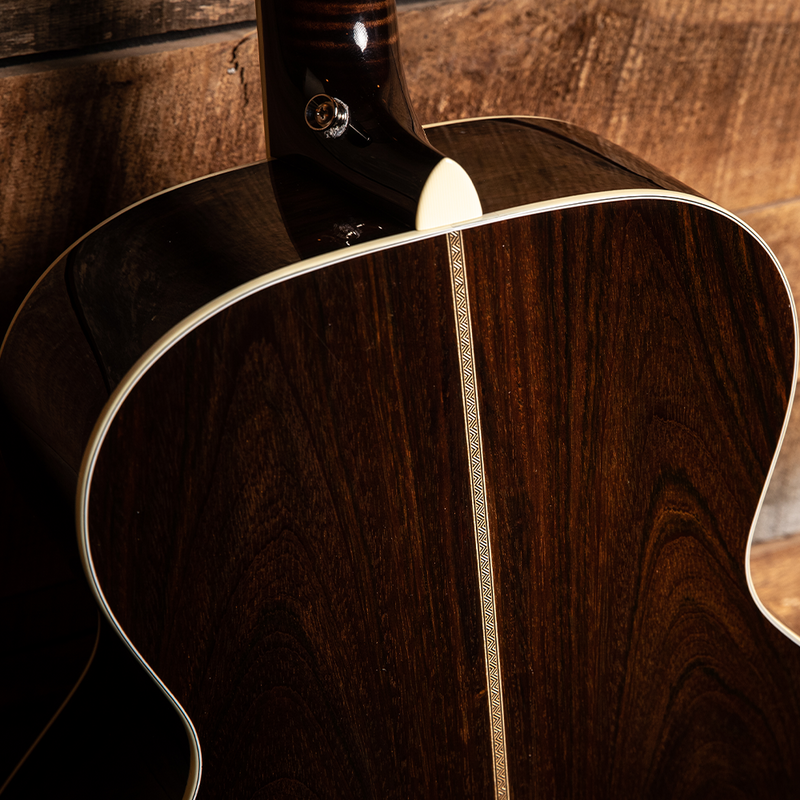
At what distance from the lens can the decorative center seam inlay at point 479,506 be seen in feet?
1.54

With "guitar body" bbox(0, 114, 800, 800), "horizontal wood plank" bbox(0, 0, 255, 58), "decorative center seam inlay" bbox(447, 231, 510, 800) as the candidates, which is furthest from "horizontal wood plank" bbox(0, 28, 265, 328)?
"decorative center seam inlay" bbox(447, 231, 510, 800)

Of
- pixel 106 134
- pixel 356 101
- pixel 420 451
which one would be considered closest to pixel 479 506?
pixel 420 451

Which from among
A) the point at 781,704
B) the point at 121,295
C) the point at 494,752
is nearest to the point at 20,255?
the point at 121,295

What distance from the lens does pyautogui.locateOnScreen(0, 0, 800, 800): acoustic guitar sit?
450 millimetres

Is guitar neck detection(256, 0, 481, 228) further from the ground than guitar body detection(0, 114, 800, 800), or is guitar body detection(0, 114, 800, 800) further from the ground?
guitar neck detection(256, 0, 481, 228)

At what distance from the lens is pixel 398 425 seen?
489mm

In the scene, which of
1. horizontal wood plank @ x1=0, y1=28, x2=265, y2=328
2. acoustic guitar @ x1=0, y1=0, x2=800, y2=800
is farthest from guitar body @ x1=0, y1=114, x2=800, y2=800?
horizontal wood plank @ x1=0, y1=28, x2=265, y2=328

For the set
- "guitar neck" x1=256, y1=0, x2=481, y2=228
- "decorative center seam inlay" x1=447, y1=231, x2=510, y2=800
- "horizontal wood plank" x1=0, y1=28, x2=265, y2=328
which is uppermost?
"horizontal wood plank" x1=0, y1=28, x2=265, y2=328

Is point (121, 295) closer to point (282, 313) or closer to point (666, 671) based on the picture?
point (282, 313)

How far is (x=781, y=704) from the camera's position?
2.23 feet

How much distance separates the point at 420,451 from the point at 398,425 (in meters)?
0.02

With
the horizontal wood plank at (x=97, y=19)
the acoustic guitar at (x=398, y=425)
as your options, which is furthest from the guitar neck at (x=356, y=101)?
the horizontal wood plank at (x=97, y=19)

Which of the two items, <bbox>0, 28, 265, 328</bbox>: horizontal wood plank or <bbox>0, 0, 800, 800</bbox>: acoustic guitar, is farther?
<bbox>0, 28, 265, 328</bbox>: horizontal wood plank

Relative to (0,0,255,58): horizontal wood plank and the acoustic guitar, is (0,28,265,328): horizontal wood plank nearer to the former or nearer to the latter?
(0,0,255,58): horizontal wood plank
